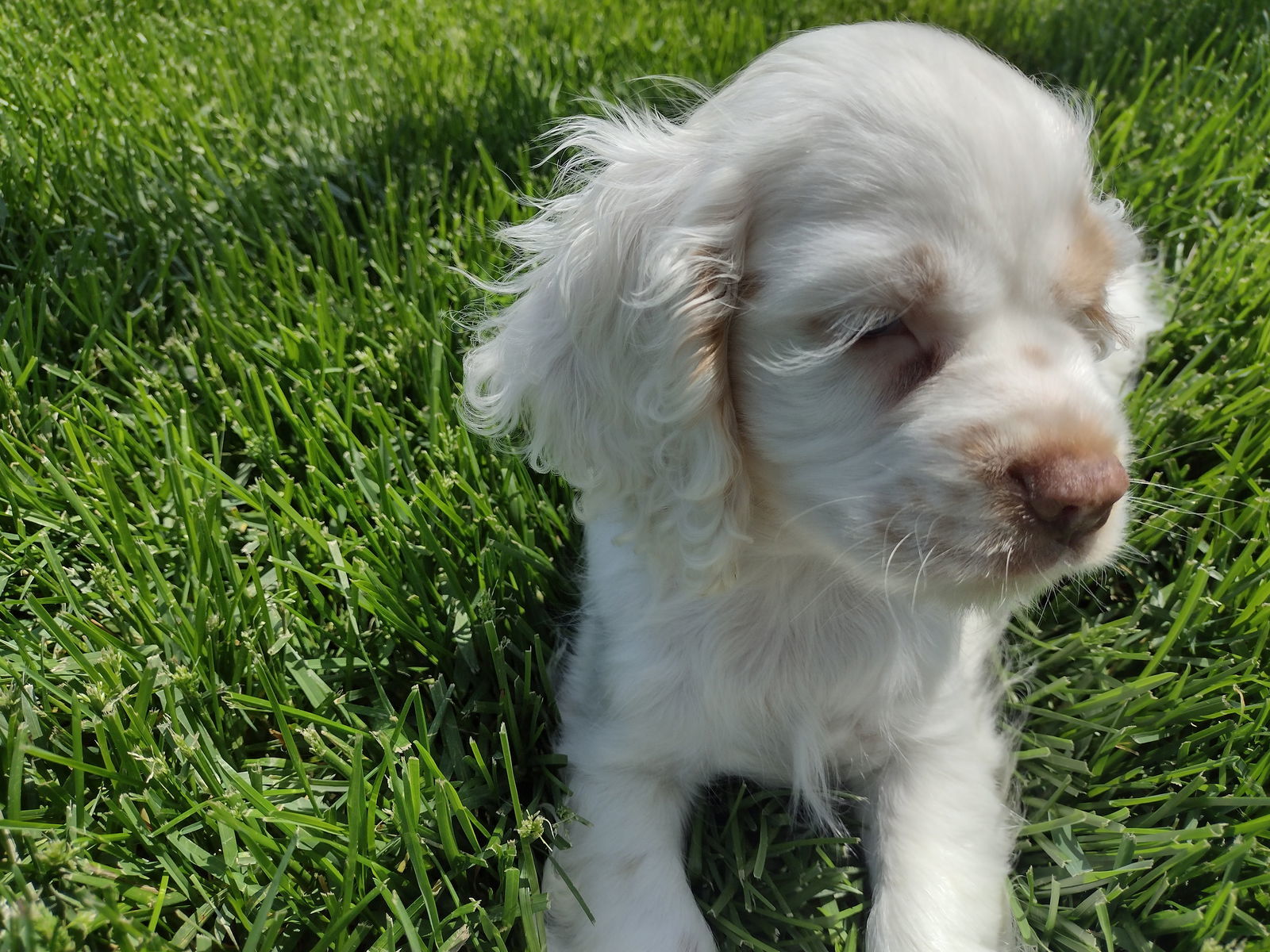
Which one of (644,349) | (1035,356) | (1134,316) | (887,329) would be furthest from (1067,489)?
(1134,316)

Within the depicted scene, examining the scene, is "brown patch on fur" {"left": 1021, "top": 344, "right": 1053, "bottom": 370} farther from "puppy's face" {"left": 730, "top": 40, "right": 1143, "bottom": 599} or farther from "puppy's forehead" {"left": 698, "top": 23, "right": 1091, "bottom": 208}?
"puppy's forehead" {"left": 698, "top": 23, "right": 1091, "bottom": 208}

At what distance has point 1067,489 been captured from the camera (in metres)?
1.56

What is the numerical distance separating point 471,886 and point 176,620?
0.99 metres

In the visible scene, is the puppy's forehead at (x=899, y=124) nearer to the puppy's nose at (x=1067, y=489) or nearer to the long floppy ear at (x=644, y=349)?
the long floppy ear at (x=644, y=349)

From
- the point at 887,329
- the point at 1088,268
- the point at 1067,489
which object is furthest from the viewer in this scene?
the point at 1088,268

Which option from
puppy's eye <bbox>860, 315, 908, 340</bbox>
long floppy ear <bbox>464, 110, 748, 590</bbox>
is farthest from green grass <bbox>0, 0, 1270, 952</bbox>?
puppy's eye <bbox>860, 315, 908, 340</bbox>

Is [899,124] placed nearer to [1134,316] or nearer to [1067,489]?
[1067,489]

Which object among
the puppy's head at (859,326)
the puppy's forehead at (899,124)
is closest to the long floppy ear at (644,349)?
the puppy's head at (859,326)

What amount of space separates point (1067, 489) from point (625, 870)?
1.20 metres

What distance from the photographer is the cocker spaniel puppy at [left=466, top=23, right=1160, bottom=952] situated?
5.31ft

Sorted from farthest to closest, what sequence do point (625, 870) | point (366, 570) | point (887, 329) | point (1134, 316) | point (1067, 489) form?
point (1134, 316) < point (366, 570) < point (625, 870) < point (887, 329) < point (1067, 489)

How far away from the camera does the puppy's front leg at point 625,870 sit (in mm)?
1916

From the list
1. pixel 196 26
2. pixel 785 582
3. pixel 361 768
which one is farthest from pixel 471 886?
pixel 196 26

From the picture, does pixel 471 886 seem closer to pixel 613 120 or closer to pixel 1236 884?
pixel 1236 884
